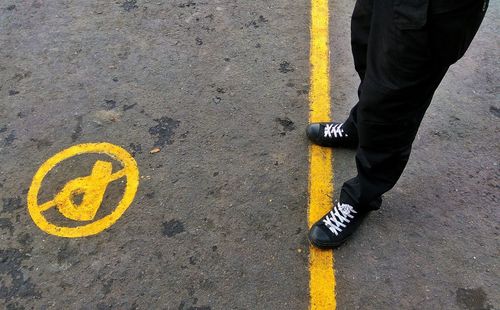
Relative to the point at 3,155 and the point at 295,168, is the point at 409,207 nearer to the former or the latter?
the point at 295,168

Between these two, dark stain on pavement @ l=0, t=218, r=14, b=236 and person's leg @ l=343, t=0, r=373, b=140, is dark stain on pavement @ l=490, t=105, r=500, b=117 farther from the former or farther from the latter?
dark stain on pavement @ l=0, t=218, r=14, b=236

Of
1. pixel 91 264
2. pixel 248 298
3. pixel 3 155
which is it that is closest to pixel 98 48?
pixel 3 155

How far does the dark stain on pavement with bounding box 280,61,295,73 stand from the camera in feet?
10.9

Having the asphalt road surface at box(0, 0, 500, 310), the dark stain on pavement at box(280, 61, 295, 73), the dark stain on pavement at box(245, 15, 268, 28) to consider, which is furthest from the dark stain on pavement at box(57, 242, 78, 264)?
the dark stain on pavement at box(245, 15, 268, 28)

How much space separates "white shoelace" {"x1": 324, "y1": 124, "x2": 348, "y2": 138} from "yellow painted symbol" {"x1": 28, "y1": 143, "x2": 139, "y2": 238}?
3.72 feet

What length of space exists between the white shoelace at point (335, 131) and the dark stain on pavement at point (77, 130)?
4.96 ft

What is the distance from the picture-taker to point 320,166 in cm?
279

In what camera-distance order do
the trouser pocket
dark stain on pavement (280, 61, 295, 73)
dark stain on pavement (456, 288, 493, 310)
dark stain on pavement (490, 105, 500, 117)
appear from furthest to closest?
1. dark stain on pavement (280, 61, 295, 73)
2. dark stain on pavement (490, 105, 500, 117)
3. dark stain on pavement (456, 288, 493, 310)
4. the trouser pocket

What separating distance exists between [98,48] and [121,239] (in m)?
1.66

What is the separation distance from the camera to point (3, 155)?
113 inches

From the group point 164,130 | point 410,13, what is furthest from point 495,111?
point 164,130

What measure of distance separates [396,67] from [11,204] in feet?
7.00

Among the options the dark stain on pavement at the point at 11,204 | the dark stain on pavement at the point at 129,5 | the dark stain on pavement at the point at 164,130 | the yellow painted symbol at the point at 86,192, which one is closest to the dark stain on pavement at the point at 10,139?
the yellow painted symbol at the point at 86,192

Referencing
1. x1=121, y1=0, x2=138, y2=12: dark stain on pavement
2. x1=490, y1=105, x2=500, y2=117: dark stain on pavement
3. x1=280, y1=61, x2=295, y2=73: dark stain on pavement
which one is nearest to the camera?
x1=490, y1=105, x2=500, y2=117: dark stain on pavement
